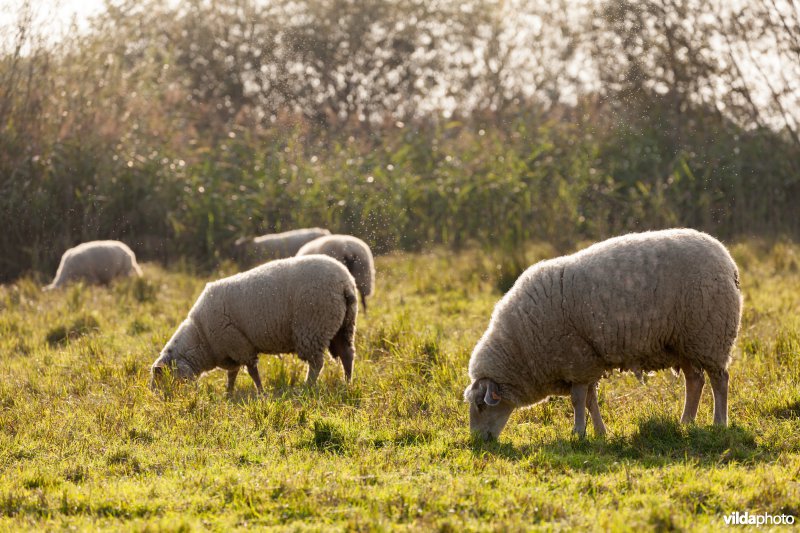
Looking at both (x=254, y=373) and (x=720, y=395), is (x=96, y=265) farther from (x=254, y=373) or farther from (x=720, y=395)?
(x=720, y=395)

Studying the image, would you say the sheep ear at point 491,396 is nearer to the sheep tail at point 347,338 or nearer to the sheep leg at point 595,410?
the sheep leg at point 595,410

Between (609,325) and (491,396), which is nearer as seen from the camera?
(609,325)

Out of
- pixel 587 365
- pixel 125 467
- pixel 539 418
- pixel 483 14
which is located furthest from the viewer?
pixel 483 14

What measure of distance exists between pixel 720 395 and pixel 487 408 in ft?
4.67

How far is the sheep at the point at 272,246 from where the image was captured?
42.9 feet

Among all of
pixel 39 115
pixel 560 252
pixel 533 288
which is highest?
pixel 39 115

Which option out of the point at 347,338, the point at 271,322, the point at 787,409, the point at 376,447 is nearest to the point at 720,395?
the point at 787,409

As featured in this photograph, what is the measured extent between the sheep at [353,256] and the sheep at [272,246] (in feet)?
7.15

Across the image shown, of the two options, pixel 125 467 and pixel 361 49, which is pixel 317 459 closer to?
pixel 125 467

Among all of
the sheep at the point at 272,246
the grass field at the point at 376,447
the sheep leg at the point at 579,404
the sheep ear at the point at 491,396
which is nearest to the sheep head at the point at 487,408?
the sheep ear at the point at 491,396

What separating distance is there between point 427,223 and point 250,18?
1097 cm

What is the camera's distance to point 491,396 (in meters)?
5.93

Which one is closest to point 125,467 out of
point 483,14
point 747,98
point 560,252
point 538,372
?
point 538,372

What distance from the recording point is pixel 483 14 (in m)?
23.0
